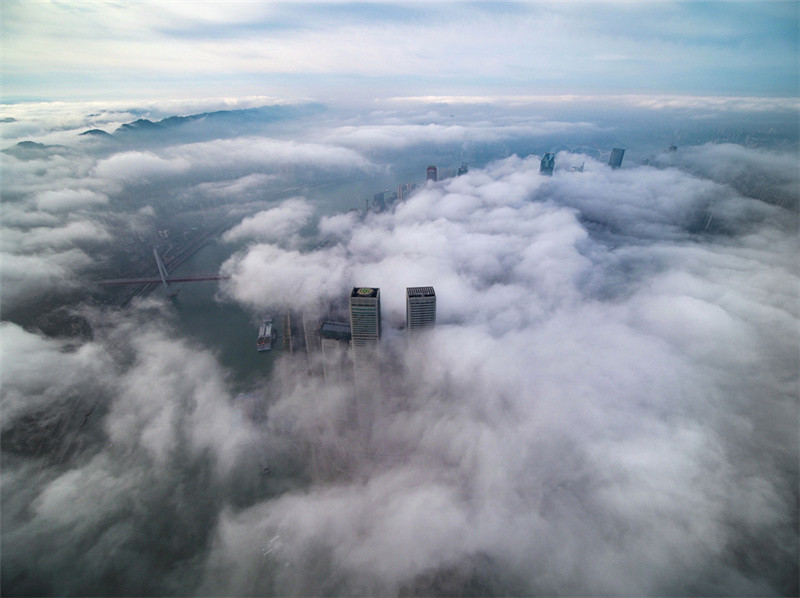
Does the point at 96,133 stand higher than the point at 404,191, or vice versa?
the point at 96,133

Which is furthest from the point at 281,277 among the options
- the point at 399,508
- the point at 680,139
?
the point at 680,139

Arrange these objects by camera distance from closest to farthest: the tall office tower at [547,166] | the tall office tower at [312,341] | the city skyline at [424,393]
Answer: the city skyline at [424,393], the tall office tower at [312,341], the tall office tower at [547,166]

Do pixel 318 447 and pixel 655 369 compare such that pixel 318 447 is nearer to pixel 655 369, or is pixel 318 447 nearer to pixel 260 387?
pixel 260 387

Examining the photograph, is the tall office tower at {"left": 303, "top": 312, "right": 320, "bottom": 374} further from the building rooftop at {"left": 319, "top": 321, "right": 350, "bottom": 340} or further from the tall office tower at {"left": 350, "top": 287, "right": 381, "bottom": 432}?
the tall office tower at {"left": 350, "top": 287, "right": 381, "bottom": 432}

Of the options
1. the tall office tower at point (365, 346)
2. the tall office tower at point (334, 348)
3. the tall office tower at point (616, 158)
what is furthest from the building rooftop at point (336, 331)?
the tall office tower at point (616, 158)

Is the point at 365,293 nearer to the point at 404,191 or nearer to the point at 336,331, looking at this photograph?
the point at 336,331

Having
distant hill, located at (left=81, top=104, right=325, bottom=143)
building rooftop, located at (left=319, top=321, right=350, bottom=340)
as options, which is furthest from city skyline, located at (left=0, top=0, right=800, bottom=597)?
distant hill, located at (left=81, top=104, right=325, bottom=143)

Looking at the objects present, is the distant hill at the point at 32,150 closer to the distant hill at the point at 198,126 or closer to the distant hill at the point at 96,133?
the distant hill at the point at 96,133

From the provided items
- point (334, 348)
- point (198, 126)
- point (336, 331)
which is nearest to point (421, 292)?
point (336, 331)
